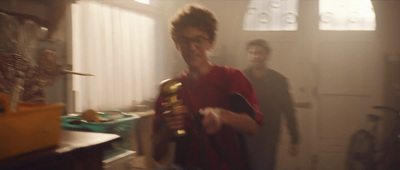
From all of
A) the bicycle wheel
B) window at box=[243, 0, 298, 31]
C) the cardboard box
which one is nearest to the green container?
the cardboard box

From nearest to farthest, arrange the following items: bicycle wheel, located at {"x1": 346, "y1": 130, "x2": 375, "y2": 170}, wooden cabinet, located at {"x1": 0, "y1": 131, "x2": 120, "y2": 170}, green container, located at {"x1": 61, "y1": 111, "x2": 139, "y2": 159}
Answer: wooden cabinet, located at {"x1": 0, "y1": 131, "x2": 120, "y2": 170}
bicycle wheel, located at {"x1": 346, "y1": 130, "x2": 375, "y2": 170}
green container, located at {"x1": 61, "y1": 111, "x2": 139, "y2": 159}

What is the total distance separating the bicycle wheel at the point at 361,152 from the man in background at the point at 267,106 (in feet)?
0.57

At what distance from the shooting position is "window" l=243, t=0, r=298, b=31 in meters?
1.06

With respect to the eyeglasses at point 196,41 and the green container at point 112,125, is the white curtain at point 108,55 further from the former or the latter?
the eyeglasses at point 196,41

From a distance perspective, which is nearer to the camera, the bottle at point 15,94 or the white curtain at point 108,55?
the bottle at point 15,94

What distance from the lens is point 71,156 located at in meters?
0.76

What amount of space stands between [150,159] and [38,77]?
0.52 m

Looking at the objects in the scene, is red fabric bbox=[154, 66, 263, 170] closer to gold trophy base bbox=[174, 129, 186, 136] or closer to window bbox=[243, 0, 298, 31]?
gold trophy base bbox=[174, 129, 186, 136]

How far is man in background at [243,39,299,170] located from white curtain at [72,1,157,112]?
16.8 inches

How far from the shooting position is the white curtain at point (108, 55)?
1.30m

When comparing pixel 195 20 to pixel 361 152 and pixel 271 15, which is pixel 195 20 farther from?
pixel 361 152

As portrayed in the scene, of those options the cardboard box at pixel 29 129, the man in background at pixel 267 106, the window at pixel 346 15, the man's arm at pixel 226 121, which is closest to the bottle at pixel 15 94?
the cardboard box at pixel 29 129

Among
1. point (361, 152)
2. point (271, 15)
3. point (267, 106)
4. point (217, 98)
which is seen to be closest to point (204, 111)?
point (217, 98)

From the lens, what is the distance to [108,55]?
1.37 metres
